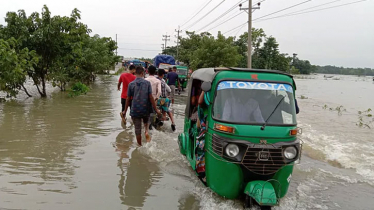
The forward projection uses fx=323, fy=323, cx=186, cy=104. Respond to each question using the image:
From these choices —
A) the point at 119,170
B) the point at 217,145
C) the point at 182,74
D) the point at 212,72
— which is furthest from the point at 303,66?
the point at 217,145

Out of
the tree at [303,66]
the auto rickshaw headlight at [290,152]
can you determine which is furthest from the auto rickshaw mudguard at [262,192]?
the tree at [303,66]

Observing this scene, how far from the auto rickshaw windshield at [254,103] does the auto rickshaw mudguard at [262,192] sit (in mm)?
808

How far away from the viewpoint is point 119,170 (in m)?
5.78

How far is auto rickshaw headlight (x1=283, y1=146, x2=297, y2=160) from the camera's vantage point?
4.11 metres

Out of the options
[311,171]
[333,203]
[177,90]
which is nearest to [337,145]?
[311,171]

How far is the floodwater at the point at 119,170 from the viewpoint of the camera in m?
4.58

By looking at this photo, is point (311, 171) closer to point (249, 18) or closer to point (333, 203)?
point (333, 203)

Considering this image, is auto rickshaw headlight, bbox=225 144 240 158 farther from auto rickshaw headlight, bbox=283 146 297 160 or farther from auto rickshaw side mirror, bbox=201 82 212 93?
Answer: auto rickshaw side mirror, bbox=201 82 212 93

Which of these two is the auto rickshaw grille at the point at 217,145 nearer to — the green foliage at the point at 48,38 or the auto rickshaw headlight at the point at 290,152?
the auto rickshaw headlight at the point at 290,152

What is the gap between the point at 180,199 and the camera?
4770 mm

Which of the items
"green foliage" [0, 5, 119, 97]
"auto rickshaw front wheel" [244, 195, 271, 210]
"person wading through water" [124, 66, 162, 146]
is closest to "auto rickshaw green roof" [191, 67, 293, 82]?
"person wading through water" [124, 66, 162, 146]

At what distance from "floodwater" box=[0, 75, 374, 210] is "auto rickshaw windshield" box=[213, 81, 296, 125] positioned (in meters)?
1.24

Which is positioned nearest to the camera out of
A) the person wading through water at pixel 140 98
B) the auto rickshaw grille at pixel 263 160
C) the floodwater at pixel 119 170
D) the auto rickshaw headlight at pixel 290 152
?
the auto rickshaw grille at pixel 263 160

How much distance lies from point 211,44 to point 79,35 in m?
18.3
